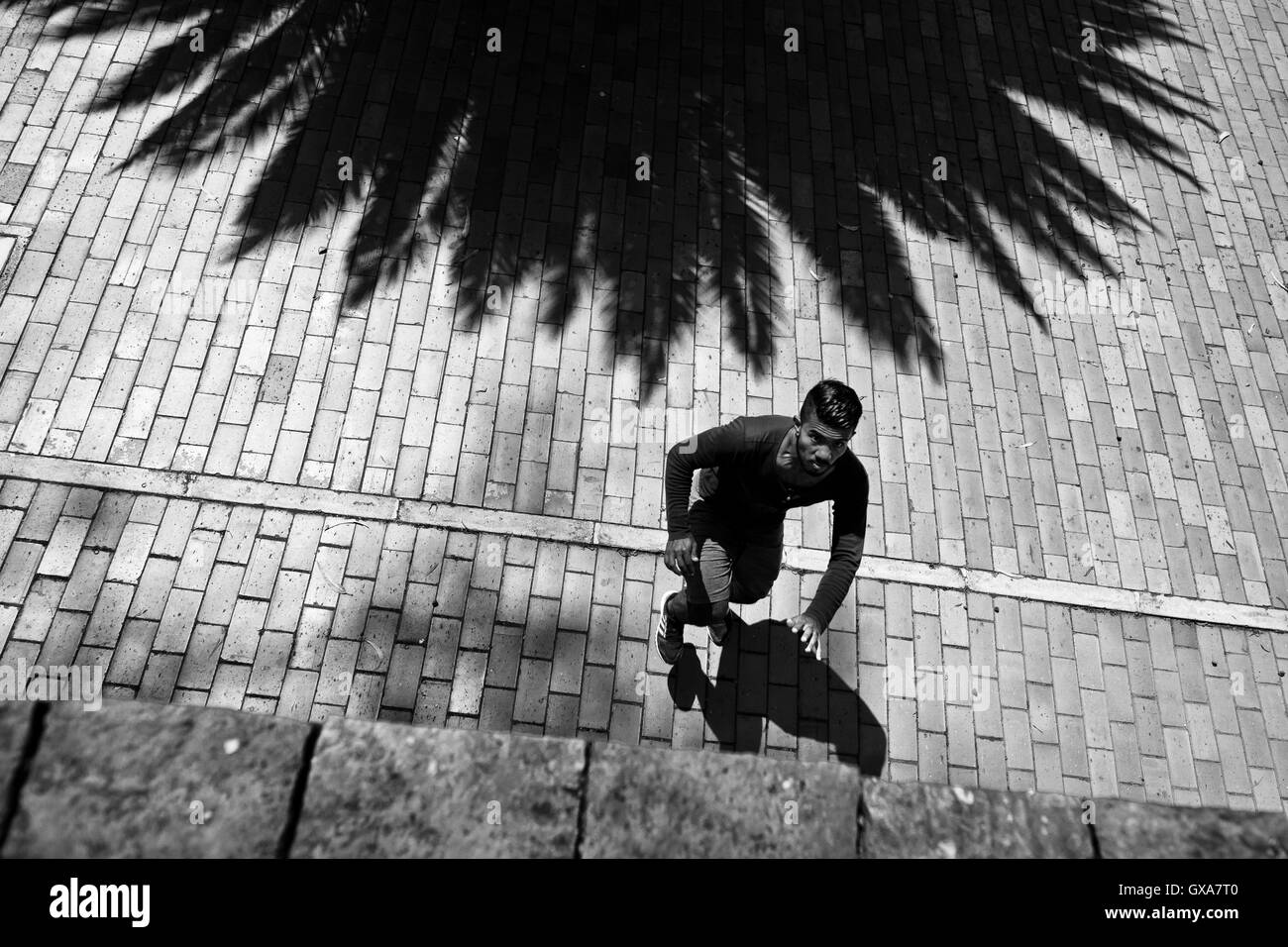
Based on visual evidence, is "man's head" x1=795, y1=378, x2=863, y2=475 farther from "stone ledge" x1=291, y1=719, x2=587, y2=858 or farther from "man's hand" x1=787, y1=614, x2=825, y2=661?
"stone ledge" x1=291, y1=719, x2=587, y2=858

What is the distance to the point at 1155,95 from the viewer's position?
8.71 m

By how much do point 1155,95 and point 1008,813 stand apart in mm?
8958

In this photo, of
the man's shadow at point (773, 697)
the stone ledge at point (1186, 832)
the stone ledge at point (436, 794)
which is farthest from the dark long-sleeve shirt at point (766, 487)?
the stone ledge at point (436, 794)

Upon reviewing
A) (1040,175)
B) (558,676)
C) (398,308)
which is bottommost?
(558,676)

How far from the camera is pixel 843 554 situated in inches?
163

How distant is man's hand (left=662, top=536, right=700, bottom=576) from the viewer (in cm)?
405

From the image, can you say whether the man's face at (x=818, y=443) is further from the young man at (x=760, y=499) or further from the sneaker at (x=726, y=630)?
the sneaker at (x=726, y=630)

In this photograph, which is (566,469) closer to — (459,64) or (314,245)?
(314,245)

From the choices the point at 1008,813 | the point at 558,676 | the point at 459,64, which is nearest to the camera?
the point at 1008,813

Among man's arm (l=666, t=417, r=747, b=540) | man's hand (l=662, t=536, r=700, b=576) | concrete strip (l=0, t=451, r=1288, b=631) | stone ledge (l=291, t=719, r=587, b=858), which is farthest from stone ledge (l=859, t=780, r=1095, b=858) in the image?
concrete strip (l=0, t=451, r=1288, b=631)

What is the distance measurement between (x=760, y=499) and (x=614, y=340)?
2.64 metres

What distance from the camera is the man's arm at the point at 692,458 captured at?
3973mm

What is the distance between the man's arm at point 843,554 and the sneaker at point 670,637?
104cm

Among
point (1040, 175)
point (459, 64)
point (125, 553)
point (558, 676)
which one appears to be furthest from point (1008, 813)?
point (459, 64)
